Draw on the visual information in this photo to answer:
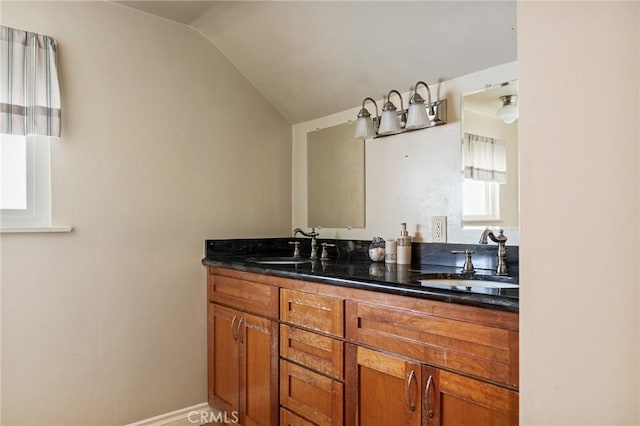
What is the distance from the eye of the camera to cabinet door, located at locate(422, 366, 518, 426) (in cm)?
122

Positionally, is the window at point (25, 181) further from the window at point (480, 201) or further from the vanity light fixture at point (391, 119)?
the window at point (480, 201)

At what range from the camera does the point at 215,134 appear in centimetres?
268

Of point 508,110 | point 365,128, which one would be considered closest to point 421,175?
point 365,128

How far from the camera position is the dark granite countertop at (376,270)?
131 centimetres

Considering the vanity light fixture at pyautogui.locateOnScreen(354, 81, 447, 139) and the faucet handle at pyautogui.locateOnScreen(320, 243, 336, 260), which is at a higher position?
the vanity light fixture at pyautogui.locateOnScreen(354, 81, 447, 139)

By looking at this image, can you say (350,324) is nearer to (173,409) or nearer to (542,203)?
(542,203)

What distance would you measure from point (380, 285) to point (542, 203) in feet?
2.94

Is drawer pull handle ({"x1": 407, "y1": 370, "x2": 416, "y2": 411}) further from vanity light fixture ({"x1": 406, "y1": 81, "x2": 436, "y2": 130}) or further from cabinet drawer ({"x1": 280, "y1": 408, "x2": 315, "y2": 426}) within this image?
vanity light fixture ({"x1": 406, "y1": 81, "x2": 436, "y2": 130})

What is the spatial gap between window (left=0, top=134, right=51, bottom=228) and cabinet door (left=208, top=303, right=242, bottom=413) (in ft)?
3.19

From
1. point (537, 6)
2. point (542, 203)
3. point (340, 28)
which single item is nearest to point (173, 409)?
point (340, 28)

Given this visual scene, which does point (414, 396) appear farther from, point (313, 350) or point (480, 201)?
point (480, 201)

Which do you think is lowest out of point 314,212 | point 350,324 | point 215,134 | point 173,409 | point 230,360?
point 173,409

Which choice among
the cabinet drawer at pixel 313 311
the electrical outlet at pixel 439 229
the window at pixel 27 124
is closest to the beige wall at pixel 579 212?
the cabinet drawer at pixel 313 311

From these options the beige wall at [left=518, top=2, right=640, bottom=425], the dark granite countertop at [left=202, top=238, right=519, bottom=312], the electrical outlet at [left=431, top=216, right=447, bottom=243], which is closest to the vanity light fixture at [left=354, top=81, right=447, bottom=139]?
the electrical outlet at [left=431, top=216, right=447, bottom=243]
